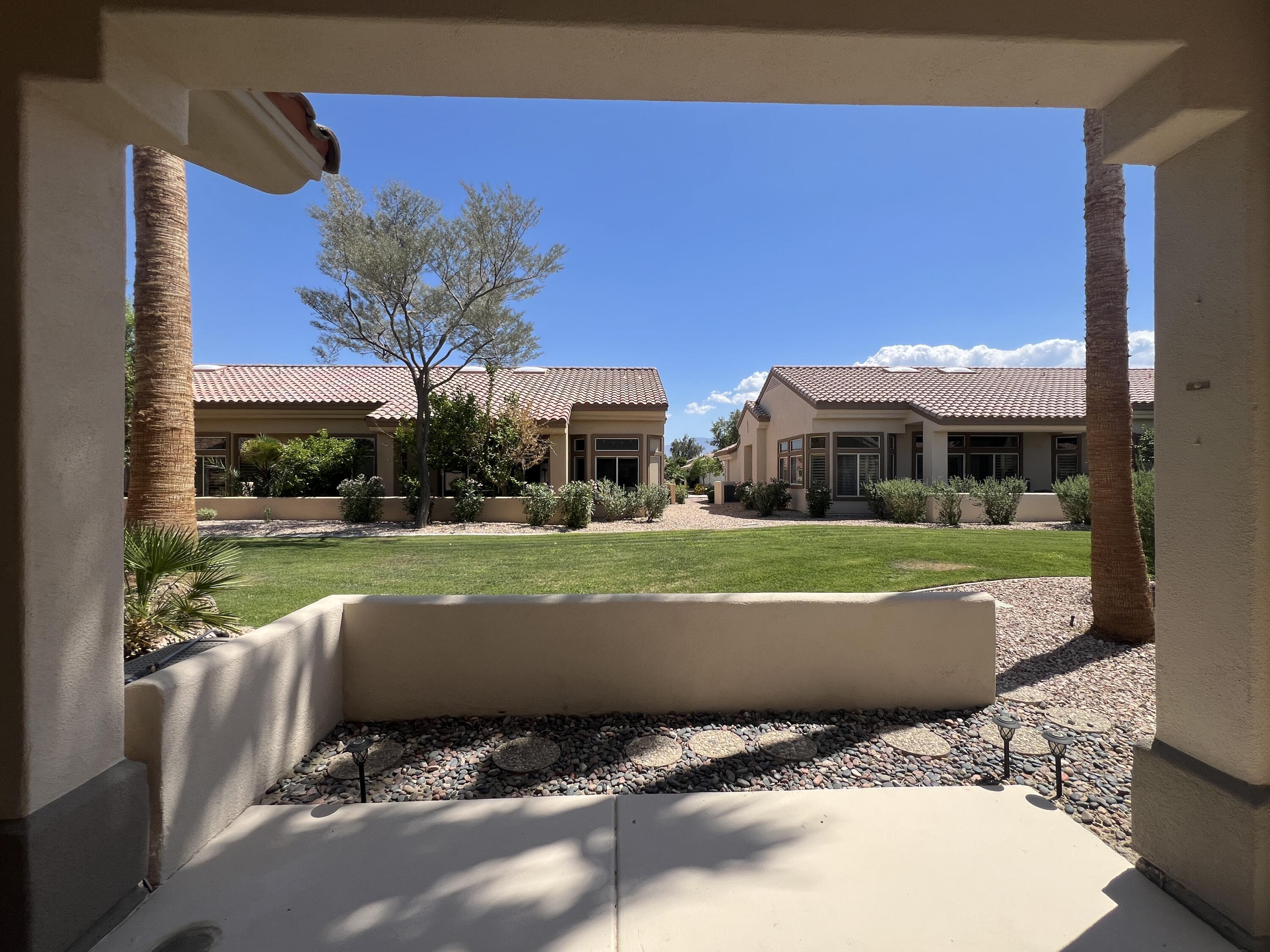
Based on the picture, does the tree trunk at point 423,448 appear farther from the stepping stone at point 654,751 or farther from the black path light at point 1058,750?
the black path light at point 1058,750

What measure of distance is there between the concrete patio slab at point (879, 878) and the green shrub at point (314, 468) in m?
19.7

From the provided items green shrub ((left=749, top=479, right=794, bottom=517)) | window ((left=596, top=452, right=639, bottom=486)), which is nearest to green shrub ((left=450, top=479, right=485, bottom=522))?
window ((left=596, top=452, right=639, bottom=486))

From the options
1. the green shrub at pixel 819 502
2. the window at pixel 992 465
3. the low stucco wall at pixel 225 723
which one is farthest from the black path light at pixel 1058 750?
the window at pixel 992 465

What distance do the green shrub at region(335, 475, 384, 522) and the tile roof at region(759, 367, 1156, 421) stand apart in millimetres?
15571

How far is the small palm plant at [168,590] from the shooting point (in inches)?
178

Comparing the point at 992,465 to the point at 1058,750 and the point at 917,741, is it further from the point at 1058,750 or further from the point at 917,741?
the point at 1058,750

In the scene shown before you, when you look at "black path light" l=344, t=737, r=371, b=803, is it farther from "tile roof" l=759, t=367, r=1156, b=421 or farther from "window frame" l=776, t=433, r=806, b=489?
"window frame" l=776, t=433, r=806, b=489

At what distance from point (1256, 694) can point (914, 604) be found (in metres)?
2.36

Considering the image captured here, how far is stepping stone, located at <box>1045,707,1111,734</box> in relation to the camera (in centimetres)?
445

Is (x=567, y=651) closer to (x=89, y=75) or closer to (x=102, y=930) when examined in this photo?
(x=102, y=930)

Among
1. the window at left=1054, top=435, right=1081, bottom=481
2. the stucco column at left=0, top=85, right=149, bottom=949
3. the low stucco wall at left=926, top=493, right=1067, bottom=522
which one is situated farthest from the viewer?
the window at left=1054, top=435, right=1081, bottom=481

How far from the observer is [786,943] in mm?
2395

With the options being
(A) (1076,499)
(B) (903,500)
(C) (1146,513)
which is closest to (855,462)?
(B) (903,500)

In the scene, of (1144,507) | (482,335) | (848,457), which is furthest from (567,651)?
(848,457)
